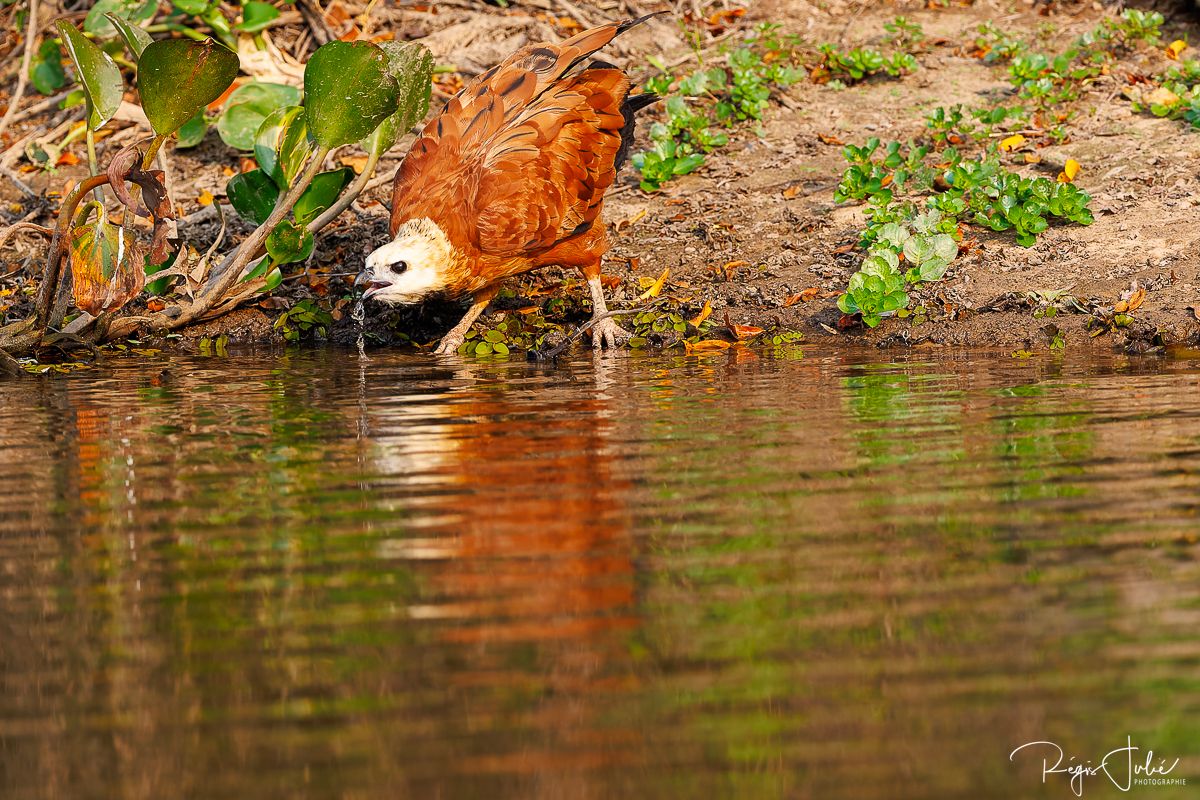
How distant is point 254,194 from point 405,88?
3.66 feet

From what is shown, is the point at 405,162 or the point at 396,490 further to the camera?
the point at 405,162

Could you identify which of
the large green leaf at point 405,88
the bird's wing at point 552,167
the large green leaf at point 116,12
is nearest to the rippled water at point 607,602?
the bird's wing at point 552,167

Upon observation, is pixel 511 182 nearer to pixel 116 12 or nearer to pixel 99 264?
pixel 99 264

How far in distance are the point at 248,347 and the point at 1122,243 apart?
16.7 feet

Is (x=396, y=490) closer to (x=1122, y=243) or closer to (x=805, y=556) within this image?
(x=805, y=556)

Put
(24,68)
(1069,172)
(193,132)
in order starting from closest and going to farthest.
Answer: (1069,172) → (193,132) → (24,68)

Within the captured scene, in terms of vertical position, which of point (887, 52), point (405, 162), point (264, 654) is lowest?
point (264, 654)

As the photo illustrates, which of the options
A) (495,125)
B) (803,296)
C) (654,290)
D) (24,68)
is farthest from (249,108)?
(803,296)

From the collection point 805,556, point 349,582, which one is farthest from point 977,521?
point 349,582

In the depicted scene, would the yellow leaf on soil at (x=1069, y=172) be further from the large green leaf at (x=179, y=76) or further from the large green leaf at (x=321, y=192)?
the large green leaf at (x=179, y=76)

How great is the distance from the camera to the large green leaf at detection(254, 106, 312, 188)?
26.5 feet

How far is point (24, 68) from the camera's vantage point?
1110 centimetres

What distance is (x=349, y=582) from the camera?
360 cm

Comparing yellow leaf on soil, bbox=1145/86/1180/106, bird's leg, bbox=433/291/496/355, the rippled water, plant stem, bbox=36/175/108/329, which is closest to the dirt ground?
yellow leaf on soil, bbox=1145/86/1180/106
